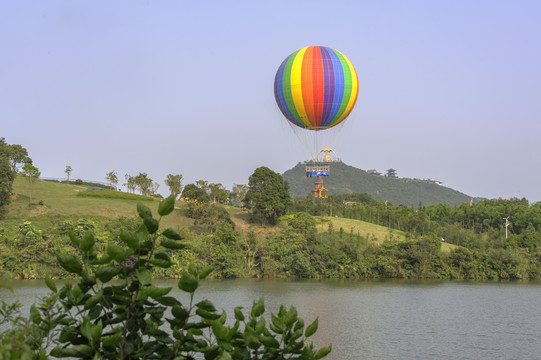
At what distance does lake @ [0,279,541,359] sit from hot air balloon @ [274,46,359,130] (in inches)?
542

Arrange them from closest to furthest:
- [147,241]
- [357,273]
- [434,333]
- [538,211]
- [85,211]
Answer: [147,241] → [434,333] → [357,273] → [85,211] → [538,211]

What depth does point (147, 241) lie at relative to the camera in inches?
134

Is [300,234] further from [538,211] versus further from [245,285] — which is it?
[538,211]

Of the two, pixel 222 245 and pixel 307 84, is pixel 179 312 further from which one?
pixel 222 245

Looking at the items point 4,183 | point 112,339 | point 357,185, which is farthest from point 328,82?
point 357,185

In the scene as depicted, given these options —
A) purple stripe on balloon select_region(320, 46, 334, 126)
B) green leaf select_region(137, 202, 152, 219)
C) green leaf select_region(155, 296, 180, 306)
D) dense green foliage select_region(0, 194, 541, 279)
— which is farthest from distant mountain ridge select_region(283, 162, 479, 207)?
green leaf select_region(137, 202, 152, 219)

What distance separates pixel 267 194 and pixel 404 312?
28.5 metres

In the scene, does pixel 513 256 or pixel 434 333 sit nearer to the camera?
pixel 434 333

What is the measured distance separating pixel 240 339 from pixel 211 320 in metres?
0.24

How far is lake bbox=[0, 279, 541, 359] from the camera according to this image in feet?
68.8

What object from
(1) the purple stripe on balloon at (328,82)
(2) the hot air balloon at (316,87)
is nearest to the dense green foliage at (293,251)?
(2) the hot air balloon at (316,87)

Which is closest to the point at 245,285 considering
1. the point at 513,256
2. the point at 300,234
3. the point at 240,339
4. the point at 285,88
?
the point at 300,234

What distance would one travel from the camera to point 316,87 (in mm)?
43438

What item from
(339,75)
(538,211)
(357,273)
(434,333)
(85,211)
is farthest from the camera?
(538,211)
